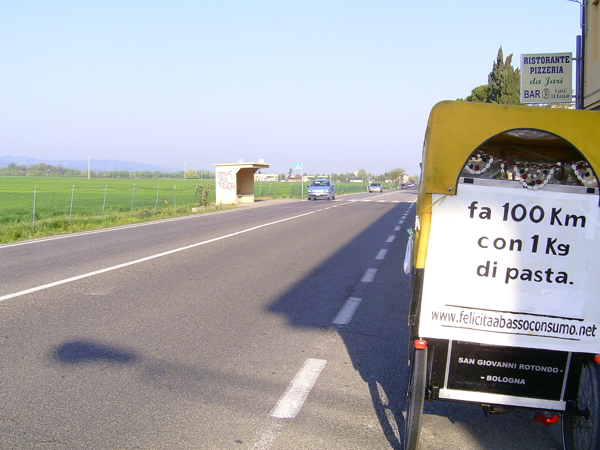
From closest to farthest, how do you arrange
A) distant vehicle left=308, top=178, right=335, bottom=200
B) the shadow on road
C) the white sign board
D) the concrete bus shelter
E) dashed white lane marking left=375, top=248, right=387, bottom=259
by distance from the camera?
1. the shadow on road
2. the white sign board
3. dashed white lane marking left=375, top=248, right=387, bottom=259
4. the concrete bus shelter
5. distant vehicle left=308, top=178, right=335, bottom=200

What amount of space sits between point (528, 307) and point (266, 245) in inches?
426

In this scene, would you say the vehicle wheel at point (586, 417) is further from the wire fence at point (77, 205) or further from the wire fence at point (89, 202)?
the wire fence at point (89, 202)

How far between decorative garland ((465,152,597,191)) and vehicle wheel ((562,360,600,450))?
1.10 metres

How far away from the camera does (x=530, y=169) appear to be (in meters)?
3.60

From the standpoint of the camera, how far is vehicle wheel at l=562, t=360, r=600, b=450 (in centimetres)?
324

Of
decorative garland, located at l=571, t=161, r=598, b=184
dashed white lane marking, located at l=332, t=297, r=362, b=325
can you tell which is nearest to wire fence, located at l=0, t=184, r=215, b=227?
dashed white lane marking, located at l=332, t=297, r=362, b=325

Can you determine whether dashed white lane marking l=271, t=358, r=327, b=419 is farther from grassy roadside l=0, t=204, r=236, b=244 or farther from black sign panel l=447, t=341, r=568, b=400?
grassy roadside l=0, t=204, r=236, b=244

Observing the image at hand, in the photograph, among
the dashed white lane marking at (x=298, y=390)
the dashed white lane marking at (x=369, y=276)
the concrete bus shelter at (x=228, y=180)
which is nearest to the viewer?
the dashed white lane marking at (x=298, y=390)

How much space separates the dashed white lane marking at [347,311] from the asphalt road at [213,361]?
2cm

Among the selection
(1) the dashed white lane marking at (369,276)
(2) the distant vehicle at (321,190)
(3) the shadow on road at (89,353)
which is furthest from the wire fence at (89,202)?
(3) the shadow on road at (89,353)

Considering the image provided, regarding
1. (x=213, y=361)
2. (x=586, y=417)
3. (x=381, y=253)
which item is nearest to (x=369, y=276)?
(x=381, y=253)

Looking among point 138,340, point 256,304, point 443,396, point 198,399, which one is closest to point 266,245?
point 256,304

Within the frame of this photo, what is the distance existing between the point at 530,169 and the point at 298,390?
8.00 ft

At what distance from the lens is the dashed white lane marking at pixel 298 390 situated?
14.0ft
